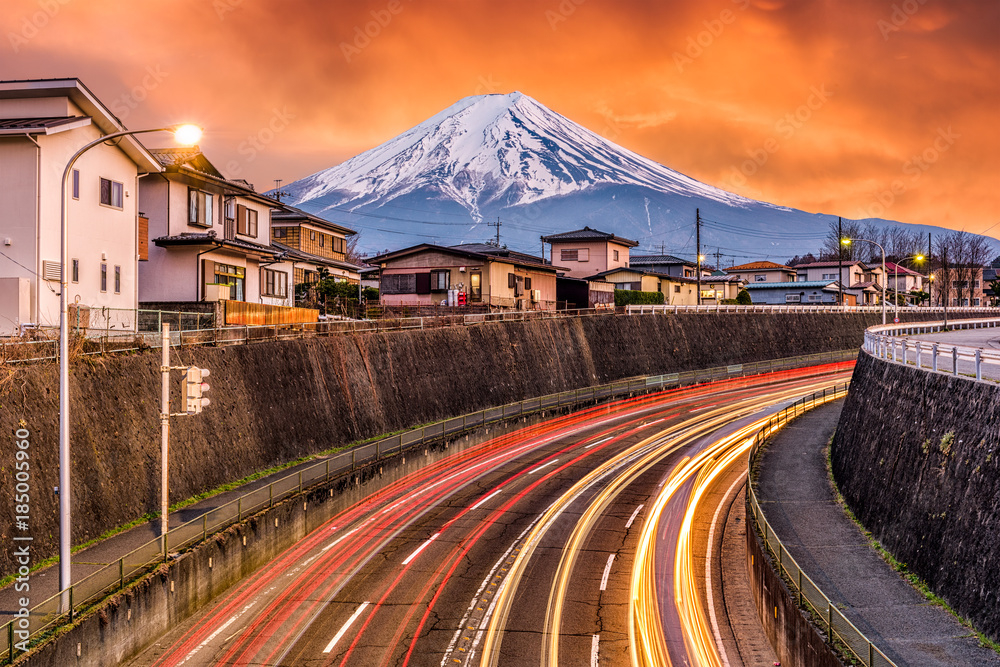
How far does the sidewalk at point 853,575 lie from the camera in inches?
584

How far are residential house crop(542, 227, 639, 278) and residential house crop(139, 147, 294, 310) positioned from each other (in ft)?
171

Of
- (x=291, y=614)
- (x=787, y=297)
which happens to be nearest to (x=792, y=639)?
(x=291, y=614)

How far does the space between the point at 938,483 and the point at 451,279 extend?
174ft

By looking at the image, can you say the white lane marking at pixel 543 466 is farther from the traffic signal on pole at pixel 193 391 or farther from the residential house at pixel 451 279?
the residential house at pixel 451 279

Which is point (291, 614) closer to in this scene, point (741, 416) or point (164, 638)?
point (164, 638)

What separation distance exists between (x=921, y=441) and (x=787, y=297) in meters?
114

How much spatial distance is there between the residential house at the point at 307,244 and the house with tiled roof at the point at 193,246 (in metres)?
7.92

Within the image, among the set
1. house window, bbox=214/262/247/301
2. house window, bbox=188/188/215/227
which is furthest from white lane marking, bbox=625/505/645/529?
house window, bbox=188/188/215/227

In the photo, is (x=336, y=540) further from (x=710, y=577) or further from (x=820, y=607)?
(x=820, y=607)

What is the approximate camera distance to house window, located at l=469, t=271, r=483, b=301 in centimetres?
6775

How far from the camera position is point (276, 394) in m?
32.8

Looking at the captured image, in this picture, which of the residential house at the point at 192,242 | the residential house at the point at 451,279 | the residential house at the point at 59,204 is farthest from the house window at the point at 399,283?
the residential house at the point at 59,204

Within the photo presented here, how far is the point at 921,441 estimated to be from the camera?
20578 millimetres

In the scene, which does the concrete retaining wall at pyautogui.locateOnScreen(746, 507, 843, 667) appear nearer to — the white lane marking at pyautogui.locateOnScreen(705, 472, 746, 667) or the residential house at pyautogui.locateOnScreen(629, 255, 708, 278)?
the white lane marking at pyautogui.locateOnScreen(705, 472, 746, 667)
